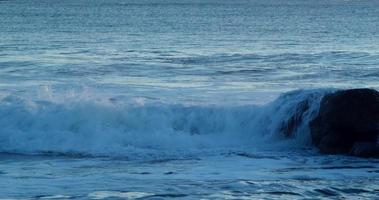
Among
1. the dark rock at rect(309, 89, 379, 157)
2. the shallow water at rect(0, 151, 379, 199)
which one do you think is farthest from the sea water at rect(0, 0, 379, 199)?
the dark rock at rect(309, 89, 379, 157)

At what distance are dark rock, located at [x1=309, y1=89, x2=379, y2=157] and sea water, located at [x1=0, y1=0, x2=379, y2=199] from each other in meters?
0.39

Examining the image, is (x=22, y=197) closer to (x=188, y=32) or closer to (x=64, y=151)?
(x=64, y=151)

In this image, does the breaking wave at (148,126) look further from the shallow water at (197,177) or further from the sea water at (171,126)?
the shallow water at (197,177)

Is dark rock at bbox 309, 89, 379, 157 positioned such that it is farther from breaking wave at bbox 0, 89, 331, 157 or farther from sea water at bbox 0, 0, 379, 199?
breaking wave at bbox 0, 89, 331, 157

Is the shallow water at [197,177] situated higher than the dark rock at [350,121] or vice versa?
the dark rock at [350,121]

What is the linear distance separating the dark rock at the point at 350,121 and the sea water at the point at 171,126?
0.39 meters

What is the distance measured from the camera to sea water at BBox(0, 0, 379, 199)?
548 inches

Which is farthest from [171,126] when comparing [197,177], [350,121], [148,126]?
[197,177]

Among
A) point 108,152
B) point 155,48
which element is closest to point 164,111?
point 108,152

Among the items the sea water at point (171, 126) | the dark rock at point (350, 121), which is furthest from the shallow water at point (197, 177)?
the dark rock at point (350, 121)

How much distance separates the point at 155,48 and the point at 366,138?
78.4ft

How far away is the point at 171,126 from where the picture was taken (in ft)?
65.6

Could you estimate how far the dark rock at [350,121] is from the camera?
1705cm

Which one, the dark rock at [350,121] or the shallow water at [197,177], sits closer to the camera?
the shallow water at [197,177]
